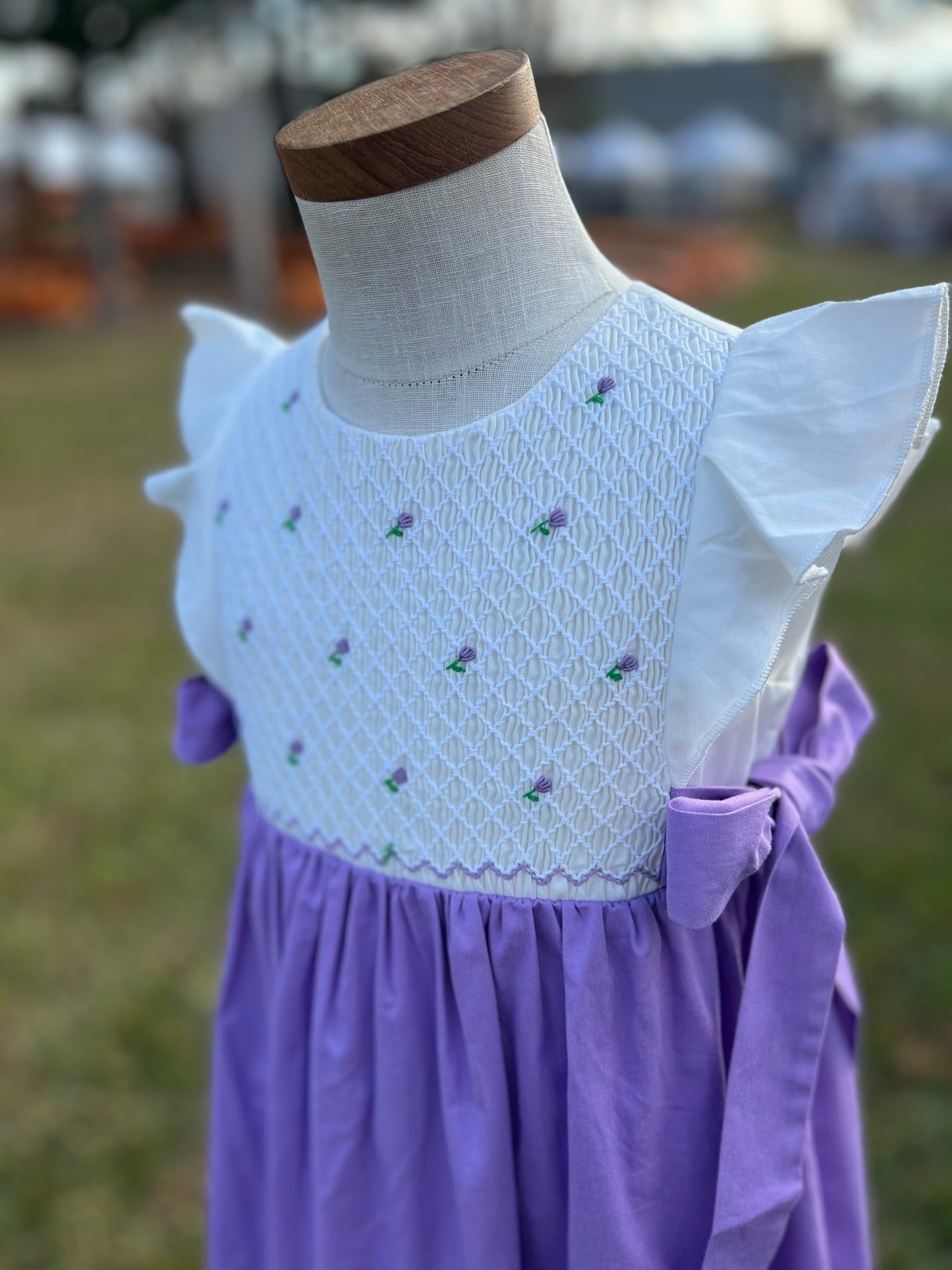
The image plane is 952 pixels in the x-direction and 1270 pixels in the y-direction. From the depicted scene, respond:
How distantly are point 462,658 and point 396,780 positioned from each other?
0.09 m

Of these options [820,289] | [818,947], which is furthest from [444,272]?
[820,289]

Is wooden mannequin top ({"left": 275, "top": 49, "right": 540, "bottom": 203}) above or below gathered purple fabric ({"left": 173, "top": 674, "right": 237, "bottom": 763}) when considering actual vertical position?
above

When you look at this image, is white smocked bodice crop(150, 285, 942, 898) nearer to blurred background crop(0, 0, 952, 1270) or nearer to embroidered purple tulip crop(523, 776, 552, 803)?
embroidered purple tulip crop(523, 776, 552, 803)

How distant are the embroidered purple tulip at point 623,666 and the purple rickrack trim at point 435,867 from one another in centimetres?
11

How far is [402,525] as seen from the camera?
2.09ft

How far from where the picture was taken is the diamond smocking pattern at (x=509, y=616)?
0.59 metres

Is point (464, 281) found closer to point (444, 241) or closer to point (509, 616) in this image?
point (444, 241)

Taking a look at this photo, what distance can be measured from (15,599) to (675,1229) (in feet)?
11.0

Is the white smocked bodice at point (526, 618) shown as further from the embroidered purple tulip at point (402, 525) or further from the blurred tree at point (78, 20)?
the blurred tree at point (78, 20)

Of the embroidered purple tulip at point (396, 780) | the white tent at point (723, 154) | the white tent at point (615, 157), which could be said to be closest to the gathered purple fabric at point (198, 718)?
the embroidered purple tulip at point (396, 780)

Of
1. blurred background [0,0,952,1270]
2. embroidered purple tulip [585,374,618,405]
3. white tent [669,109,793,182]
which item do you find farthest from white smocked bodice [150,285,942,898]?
white tent [669,109,793,182]

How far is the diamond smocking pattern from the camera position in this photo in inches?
23.1

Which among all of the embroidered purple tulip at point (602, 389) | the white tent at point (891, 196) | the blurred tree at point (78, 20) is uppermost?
the blurred tree at point (78, 20)

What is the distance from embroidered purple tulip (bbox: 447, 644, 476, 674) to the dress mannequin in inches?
5.3
